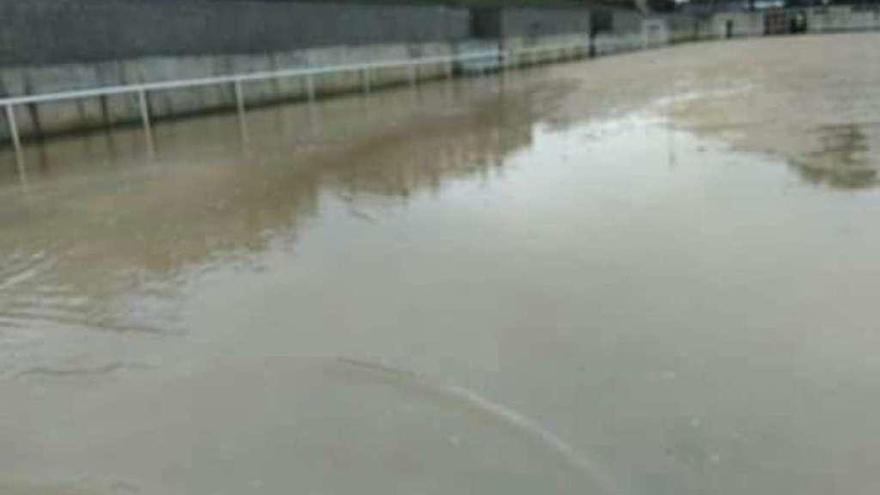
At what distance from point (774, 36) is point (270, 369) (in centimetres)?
6437

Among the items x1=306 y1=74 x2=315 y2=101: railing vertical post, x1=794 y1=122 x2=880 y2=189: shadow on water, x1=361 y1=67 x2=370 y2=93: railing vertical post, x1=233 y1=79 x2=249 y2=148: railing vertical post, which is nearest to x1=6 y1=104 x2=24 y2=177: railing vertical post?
x1=233 y1=79 x2=249 y2=148: railing vertical post

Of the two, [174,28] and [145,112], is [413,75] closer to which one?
[174,28]

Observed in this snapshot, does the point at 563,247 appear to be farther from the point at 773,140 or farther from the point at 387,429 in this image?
the point at 773,140

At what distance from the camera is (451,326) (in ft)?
17.5

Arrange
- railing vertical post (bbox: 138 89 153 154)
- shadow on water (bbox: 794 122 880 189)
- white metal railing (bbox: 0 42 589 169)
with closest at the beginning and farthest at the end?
shadow on water (bbox: 794 122 880 189) → white metal railing (bbox: 0 42 589 169) → railing vertical post (bbox: 138 89 153 154)

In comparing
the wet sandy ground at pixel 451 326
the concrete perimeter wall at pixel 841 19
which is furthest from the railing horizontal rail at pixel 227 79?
the concrete perimeter wall at pixel 841 19

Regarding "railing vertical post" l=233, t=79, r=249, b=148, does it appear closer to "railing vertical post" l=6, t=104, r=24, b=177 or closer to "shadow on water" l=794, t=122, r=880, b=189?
"railing vertical post" l=6, t=104, r=24, b=177

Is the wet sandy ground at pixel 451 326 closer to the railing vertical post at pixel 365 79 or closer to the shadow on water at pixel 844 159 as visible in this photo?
the shadow on water at pixel 844 159

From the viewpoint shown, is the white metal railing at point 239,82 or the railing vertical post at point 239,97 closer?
the white metal railing at point 239,82

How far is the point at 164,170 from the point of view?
39.4 ft

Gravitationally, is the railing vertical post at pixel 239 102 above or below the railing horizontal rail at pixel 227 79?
below

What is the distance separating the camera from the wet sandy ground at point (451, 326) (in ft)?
12.3

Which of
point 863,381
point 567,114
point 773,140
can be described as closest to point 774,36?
point 567,114

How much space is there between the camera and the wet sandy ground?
374cm
